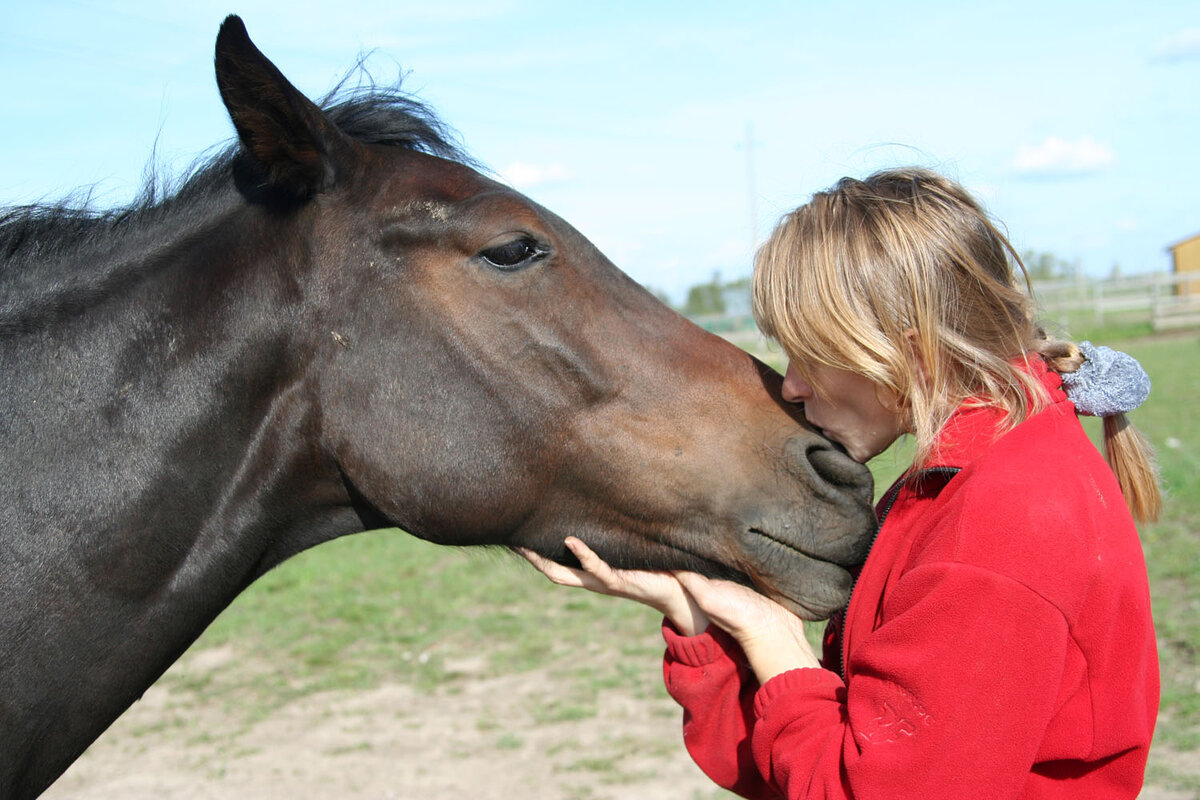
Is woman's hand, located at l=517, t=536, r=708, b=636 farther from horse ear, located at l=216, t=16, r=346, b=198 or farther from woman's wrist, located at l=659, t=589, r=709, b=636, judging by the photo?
horse ear, located at l=216, t=16, r=346, b=198

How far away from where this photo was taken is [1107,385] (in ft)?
6.39

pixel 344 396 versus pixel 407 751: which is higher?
pixel 344 396

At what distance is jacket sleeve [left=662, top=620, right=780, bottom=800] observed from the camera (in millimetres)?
2088

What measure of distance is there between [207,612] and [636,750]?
10.8 ft

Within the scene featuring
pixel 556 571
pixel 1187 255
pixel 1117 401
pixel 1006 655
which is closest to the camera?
pixel 1006 655

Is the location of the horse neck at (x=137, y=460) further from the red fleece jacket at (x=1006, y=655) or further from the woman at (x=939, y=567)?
the red fleece jacket at (x=1006, y=655)

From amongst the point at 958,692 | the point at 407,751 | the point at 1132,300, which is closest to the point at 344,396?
the point at 958,692

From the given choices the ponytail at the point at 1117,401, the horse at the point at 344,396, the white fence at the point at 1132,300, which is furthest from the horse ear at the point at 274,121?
the white fence at the point at 1132,300

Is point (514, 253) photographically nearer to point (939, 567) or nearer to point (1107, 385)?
point (939, 567)

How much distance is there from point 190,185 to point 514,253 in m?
0.79

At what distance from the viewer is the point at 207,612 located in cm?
212

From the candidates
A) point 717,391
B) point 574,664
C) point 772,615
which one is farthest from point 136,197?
point 574,664

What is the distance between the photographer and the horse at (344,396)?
78.1 inches

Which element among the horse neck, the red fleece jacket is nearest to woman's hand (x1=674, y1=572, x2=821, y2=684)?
the red fleece jacket
